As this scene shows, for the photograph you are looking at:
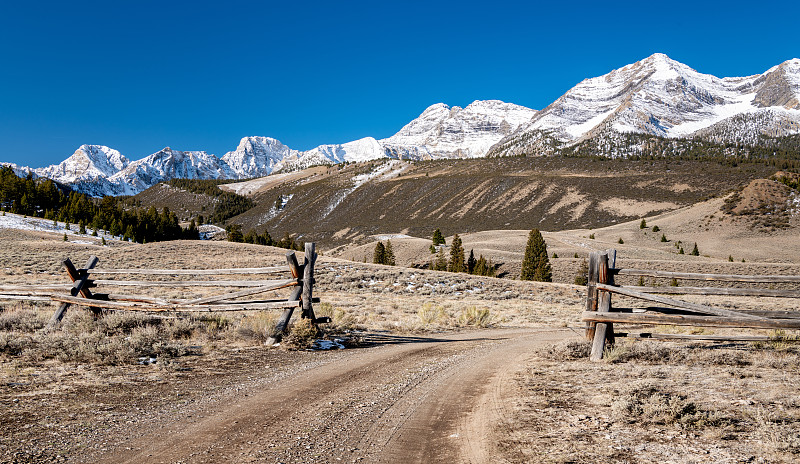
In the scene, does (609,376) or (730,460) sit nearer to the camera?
(730,460)

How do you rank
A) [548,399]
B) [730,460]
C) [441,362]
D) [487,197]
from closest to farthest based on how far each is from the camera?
[730,460] → [548,399] → [441,362] → [487,197]

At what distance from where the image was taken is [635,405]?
5.33m

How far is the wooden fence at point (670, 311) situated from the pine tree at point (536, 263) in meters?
41.8

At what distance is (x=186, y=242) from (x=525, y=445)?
52.8 meters

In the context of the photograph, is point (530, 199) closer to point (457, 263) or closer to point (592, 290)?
point (457, 263)

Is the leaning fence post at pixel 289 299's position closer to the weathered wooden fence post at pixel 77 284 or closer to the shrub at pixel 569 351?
the weathered wooden fence post at pixel 77 284

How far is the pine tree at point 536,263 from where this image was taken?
5038 cm

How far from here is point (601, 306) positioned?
9.20 meters

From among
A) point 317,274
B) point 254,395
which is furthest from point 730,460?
point 317,274

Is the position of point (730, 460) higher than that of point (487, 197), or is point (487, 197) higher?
point (487, 197)

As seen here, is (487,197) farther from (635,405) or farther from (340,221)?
(635,405)

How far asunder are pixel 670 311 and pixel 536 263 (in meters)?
44.9

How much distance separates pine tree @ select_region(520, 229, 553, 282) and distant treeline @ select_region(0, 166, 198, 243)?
3212 inches

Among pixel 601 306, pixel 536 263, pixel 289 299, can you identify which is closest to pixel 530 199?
pixel 536 263
